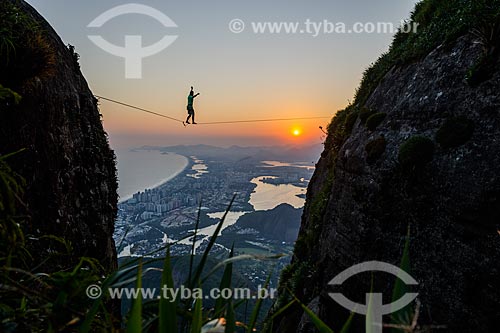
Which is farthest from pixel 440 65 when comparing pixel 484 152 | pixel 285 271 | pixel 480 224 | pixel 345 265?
pixel 285 271

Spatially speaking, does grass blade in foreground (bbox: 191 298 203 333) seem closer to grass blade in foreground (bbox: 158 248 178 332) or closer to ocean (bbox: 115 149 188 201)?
grass blade in foreground (bbox: 158 248 178 332)

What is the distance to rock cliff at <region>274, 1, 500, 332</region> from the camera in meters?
7.04

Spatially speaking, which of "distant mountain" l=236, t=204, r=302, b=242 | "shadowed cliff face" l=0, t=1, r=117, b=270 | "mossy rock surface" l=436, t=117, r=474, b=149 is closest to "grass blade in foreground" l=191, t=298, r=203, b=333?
"shadowed cliff face" l=0, t=1, r=117, b=270

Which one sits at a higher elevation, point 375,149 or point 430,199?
point 375,149

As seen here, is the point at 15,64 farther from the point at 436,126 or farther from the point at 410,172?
the point at 436,126

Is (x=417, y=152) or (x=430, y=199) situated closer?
(x=430, y=199)

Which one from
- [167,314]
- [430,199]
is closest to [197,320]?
[167,314]

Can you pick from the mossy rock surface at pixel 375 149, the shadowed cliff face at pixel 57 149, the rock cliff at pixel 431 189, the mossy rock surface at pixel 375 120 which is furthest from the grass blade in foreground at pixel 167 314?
the mossy rock surface at pixel 375 120

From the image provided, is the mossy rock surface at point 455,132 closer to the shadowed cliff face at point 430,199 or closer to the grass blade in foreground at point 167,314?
the shadowed cliff face at point 430,199

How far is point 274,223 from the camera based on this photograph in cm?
5438

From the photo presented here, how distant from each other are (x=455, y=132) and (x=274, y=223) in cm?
4749

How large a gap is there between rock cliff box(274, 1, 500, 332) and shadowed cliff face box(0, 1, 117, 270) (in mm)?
6848

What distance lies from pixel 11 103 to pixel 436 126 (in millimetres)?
9544

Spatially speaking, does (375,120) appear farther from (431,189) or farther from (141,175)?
(141,175)
